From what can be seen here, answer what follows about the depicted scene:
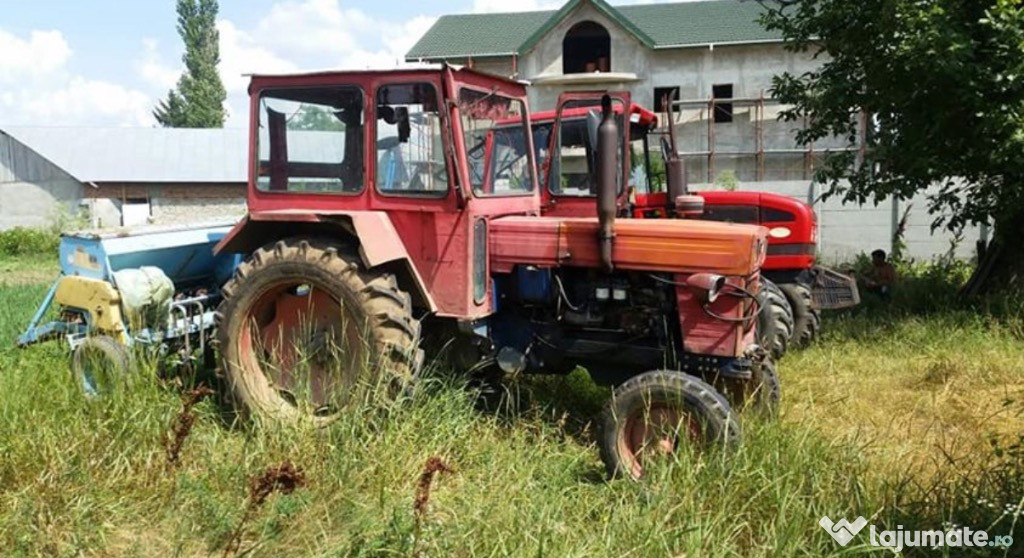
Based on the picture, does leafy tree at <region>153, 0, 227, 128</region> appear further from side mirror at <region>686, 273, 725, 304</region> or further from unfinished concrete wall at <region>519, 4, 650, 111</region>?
side mirror at <region>686, 273, 725, 304</region>

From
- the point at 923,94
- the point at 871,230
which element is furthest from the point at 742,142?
the point at 923,94

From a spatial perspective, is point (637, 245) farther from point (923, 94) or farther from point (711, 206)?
point (923, 94)

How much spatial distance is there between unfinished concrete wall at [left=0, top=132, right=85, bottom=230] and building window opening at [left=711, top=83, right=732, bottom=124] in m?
22.3

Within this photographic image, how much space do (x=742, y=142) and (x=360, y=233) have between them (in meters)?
20.4

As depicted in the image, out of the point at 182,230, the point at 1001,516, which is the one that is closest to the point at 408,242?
the point at 182,230

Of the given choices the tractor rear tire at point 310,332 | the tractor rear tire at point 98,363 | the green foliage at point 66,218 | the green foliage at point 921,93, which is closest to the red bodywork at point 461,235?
the tractor rear tire at point 310,332

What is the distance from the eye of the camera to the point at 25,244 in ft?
70.7

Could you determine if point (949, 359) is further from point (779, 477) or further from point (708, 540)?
point (708, 540)

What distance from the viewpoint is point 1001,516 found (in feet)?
9.37

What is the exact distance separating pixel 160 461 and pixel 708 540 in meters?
2.50

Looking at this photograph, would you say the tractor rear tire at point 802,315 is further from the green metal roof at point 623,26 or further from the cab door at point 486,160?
the green metal roof at point 623,26

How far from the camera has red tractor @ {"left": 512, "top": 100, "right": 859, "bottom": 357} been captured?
6574 mm

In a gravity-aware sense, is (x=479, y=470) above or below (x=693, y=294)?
below

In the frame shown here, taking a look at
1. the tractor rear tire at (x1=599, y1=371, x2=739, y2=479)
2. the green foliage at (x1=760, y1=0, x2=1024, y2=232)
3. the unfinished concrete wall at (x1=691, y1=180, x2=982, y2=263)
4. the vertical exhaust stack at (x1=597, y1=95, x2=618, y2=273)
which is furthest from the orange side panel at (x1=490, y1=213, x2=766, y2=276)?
the unfinished concrete wall at (x1=691, y1=180, x2=982, y2=263)
